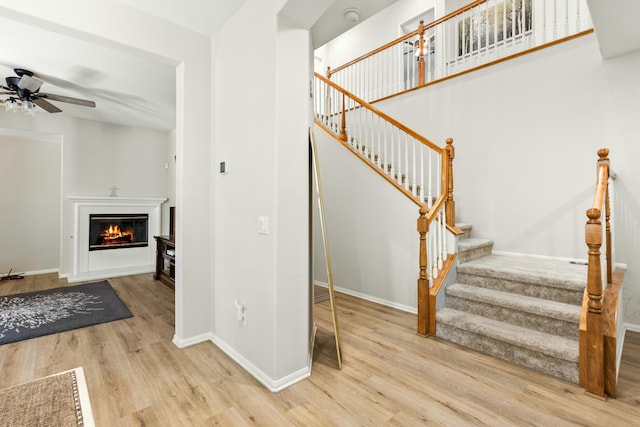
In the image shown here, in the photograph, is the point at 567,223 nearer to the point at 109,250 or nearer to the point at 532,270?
the point at 532,270

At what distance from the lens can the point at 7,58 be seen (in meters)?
3.21

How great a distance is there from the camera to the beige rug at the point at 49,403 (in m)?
1.70

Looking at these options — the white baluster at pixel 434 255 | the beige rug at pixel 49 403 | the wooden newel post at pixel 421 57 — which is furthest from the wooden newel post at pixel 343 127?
the beige rug at pixel 49 403

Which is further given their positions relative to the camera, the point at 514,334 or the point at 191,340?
the point at 191,340

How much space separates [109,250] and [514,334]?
6.21m

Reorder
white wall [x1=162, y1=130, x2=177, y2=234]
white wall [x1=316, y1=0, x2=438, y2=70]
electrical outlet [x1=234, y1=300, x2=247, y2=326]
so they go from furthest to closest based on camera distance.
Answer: white wall [x1=162, y1=130, x2=177, y2=234] < white wall [x1=316, y1=0, x2=438, y2=70] < electrical outlet [x1=234, y1=300, x2=247, y2=326]

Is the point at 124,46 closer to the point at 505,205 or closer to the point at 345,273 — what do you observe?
the point at 345,273

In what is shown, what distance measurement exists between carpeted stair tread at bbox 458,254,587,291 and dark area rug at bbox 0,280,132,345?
12.7ft

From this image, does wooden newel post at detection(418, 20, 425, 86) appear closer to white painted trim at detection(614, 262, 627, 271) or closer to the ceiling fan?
white painted trim at detection(614, 262, 627, 271)

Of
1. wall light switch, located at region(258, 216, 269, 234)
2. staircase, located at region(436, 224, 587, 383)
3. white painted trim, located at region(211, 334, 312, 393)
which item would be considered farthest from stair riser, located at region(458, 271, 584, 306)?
wall light switch, located at region(258, 216, 269, 234)

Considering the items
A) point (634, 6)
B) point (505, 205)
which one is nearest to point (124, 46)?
point (634, 6)

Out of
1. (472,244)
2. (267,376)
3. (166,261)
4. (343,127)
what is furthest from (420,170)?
(166,261)

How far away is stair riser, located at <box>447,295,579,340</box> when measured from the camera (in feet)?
7.82

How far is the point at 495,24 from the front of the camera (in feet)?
12.9
